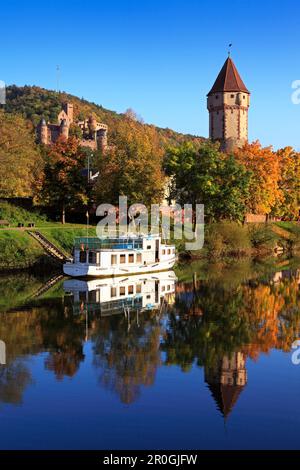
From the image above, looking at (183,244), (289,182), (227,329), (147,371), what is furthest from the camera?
(289,182)

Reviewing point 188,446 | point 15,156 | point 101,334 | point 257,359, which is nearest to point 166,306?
point 101,334

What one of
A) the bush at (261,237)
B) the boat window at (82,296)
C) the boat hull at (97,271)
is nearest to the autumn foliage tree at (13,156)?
the boat hull at (97,271)

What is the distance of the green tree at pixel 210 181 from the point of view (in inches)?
2339

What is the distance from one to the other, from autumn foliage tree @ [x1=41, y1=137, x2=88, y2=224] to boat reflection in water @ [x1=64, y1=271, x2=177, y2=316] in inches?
762

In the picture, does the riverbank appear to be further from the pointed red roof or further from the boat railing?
the pointed red roof

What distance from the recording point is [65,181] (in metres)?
57.9

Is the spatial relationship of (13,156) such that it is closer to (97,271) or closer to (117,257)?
(117,257)

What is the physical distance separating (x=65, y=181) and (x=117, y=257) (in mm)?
19875

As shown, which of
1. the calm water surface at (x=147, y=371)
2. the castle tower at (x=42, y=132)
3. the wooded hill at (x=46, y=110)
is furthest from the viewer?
the wooded hill at (x=46, y=110)

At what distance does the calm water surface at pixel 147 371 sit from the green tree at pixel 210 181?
88.2 feet

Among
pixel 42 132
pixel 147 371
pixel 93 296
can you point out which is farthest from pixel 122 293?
pixel 42 132

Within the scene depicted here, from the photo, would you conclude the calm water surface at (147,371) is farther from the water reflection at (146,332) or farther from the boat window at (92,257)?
the boat window at (92,257)

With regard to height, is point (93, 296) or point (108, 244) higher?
point (108, 244)

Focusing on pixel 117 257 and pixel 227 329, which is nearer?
pixel 227 329
